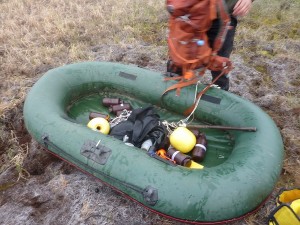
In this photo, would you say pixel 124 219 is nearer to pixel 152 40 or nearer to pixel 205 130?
pixel 205 130

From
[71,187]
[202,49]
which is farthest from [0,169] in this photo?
[202,49]

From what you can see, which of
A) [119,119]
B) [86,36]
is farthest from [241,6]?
[86,36]

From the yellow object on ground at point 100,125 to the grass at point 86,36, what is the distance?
77 centimetres

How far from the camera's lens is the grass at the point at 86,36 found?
151 inches

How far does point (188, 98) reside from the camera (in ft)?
10.9

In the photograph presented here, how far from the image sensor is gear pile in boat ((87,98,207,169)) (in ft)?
9.37

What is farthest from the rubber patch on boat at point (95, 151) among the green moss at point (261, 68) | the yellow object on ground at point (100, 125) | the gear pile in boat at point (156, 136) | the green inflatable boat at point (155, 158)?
the green moss at point (261, 68)

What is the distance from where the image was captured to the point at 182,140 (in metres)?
2.89

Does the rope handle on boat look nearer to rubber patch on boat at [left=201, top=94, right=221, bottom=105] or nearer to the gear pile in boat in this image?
the gear pile in boat

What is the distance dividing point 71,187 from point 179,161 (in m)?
1.03

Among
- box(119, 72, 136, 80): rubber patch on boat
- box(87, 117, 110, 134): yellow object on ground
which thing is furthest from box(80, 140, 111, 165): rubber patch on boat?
box(119, 72, 136, 80): rubber patch on boat

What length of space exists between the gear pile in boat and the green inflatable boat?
0.17 m

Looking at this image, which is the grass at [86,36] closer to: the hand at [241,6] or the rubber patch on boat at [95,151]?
the rubber patch on boat at [95,151]

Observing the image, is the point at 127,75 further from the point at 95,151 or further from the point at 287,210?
the point at 287,210
